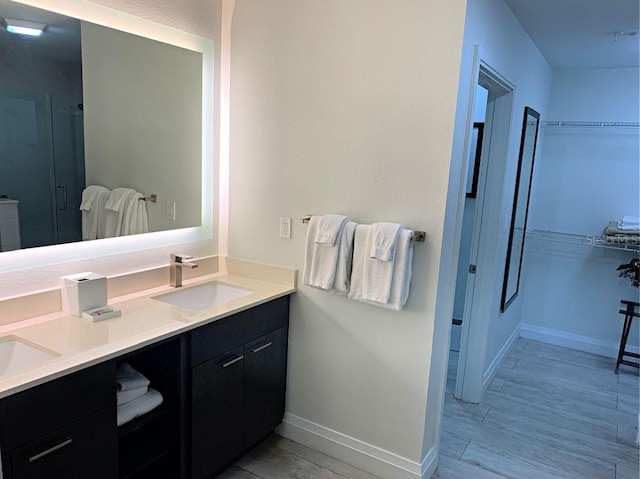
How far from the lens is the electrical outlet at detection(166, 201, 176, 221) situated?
241cm

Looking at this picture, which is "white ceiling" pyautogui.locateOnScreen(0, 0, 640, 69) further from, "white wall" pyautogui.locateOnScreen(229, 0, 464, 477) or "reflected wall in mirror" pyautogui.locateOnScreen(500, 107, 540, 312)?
"white wall" pyautogui.locateOnScreen(229, 0, 464, 477)

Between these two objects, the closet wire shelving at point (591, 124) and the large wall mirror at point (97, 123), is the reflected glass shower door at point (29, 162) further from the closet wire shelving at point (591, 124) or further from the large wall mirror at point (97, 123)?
the closet wire shelving at point (591, 124)

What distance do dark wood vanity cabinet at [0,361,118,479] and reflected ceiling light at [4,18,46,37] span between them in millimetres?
1293

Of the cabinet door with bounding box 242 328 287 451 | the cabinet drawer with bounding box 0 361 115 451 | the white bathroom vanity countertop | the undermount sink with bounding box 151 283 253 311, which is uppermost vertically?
the white bathroom vanity countertop

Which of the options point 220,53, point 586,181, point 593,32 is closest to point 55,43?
point 220,53

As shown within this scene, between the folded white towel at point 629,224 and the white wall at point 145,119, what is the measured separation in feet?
10.3

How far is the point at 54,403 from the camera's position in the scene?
1.42 metres

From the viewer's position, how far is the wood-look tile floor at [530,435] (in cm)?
238

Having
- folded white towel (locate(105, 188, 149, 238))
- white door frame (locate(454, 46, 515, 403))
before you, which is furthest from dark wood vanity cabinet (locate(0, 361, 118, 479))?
white door frame (locate(454, 46, 515, 403))

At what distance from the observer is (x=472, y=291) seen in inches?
117

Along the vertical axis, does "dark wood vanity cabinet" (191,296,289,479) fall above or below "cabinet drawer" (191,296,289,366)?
below

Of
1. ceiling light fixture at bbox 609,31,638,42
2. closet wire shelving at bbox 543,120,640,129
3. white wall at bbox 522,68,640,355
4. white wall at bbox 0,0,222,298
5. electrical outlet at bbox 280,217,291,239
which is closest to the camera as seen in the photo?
white wall at bbox 0,0,222,298

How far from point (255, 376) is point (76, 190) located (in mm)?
1190

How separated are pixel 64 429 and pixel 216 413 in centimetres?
72
